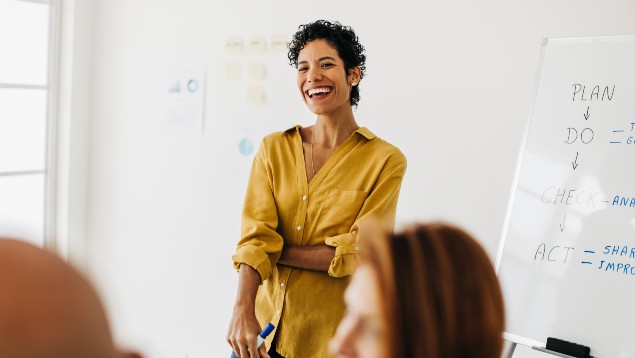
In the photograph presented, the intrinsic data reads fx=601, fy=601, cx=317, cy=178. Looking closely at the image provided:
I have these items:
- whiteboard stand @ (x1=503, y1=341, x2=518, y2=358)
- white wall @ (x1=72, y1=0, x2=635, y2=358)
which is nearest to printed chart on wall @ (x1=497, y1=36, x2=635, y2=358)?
whiteboard stand @ (x1=503, y1=341, x2=518, y2=358)

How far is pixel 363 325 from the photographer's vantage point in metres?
0.82

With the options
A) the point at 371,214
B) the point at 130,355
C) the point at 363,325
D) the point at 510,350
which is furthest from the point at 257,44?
the point at 130,355

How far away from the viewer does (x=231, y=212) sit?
10.4ft

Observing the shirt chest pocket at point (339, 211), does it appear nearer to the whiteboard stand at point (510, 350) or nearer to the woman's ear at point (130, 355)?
the whiteboard stand at point (510, 350)

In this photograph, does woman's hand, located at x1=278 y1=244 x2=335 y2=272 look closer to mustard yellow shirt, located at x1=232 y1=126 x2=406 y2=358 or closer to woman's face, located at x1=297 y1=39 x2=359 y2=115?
mustard yellow shirt, located at x1=232 y1=126 x2=406 y2=358

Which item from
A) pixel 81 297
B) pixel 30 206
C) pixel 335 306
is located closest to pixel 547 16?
pixel 335 306

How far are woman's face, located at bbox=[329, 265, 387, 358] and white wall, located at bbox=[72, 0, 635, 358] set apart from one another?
5.24 feet

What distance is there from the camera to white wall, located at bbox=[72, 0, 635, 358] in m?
2.32

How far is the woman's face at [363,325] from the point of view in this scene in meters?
0.79

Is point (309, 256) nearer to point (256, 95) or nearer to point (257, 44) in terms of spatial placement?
point (256, 95)

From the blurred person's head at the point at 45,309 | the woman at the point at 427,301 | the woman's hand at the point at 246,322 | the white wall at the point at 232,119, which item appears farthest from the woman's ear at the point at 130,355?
the white wall at the point at 232,119

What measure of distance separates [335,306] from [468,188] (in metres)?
0.89

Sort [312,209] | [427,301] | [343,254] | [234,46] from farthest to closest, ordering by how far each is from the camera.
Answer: [234,46], [312,209], [343,254], [427,301]

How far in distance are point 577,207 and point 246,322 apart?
109 cm
